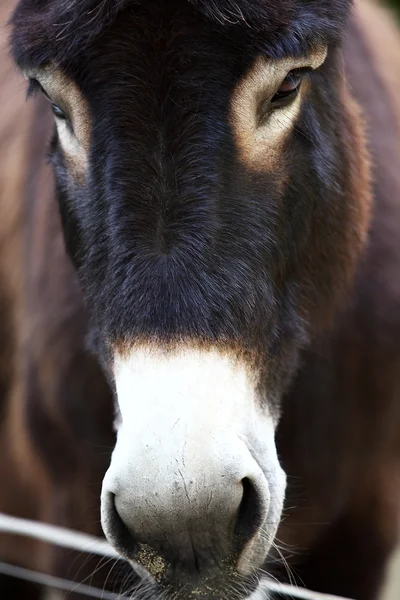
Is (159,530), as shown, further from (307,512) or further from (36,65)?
(307,512)

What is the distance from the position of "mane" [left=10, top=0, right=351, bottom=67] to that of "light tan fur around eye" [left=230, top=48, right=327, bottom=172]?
2.4 inches

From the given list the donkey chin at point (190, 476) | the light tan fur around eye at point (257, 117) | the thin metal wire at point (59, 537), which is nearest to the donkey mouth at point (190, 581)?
the donkey chin at point (190, 476)

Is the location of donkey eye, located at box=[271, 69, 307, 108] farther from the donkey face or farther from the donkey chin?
the donkey chin

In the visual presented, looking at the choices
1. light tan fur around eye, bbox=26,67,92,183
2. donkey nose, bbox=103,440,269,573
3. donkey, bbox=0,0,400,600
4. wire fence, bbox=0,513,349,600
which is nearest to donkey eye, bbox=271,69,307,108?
donkey, bbox=0,0,400,600

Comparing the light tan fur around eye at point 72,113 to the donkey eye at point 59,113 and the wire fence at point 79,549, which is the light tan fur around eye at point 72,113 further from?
the wire fence at point 79,549

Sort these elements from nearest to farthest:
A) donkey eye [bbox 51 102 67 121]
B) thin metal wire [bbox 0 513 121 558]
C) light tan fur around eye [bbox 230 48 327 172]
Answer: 1. light tan fur around eye [bbox 230 48 327 172]
2. donkey eye [bbox 51 102 67 121]
3. thin metal wire [bbox 0 513 121 558]

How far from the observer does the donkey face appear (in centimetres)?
161

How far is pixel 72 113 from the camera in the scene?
6.48ft

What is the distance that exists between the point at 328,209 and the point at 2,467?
1.94 metres

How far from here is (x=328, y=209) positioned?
2238 millimetres

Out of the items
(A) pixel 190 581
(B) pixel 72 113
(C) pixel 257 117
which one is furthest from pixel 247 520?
(B) pixel 72 113

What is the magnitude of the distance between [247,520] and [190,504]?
0.16 meters

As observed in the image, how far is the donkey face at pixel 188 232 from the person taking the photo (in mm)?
1610

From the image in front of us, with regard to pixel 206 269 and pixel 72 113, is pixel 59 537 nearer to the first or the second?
pixel 206 269
